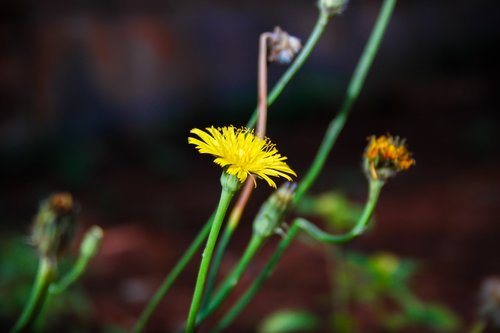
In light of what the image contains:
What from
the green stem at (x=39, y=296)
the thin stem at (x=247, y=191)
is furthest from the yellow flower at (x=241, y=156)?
the green stem at (x=39, y=296)

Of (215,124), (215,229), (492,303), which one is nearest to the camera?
(215,229)

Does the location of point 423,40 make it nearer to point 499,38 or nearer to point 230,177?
point 499,38

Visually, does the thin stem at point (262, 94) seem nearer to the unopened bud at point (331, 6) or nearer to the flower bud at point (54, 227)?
the unopened bud at point (331, 6)

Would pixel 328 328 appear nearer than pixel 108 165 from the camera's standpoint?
Yes

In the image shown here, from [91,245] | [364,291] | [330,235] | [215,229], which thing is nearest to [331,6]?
[330,235]

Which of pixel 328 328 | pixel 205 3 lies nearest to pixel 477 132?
pixel 205 3

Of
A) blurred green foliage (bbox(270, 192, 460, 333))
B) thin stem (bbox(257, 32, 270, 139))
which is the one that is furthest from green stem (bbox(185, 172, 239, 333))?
blurred green foliage (bbox(270, 192, 460, 333))

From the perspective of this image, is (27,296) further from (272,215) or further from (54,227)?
(272,215)
